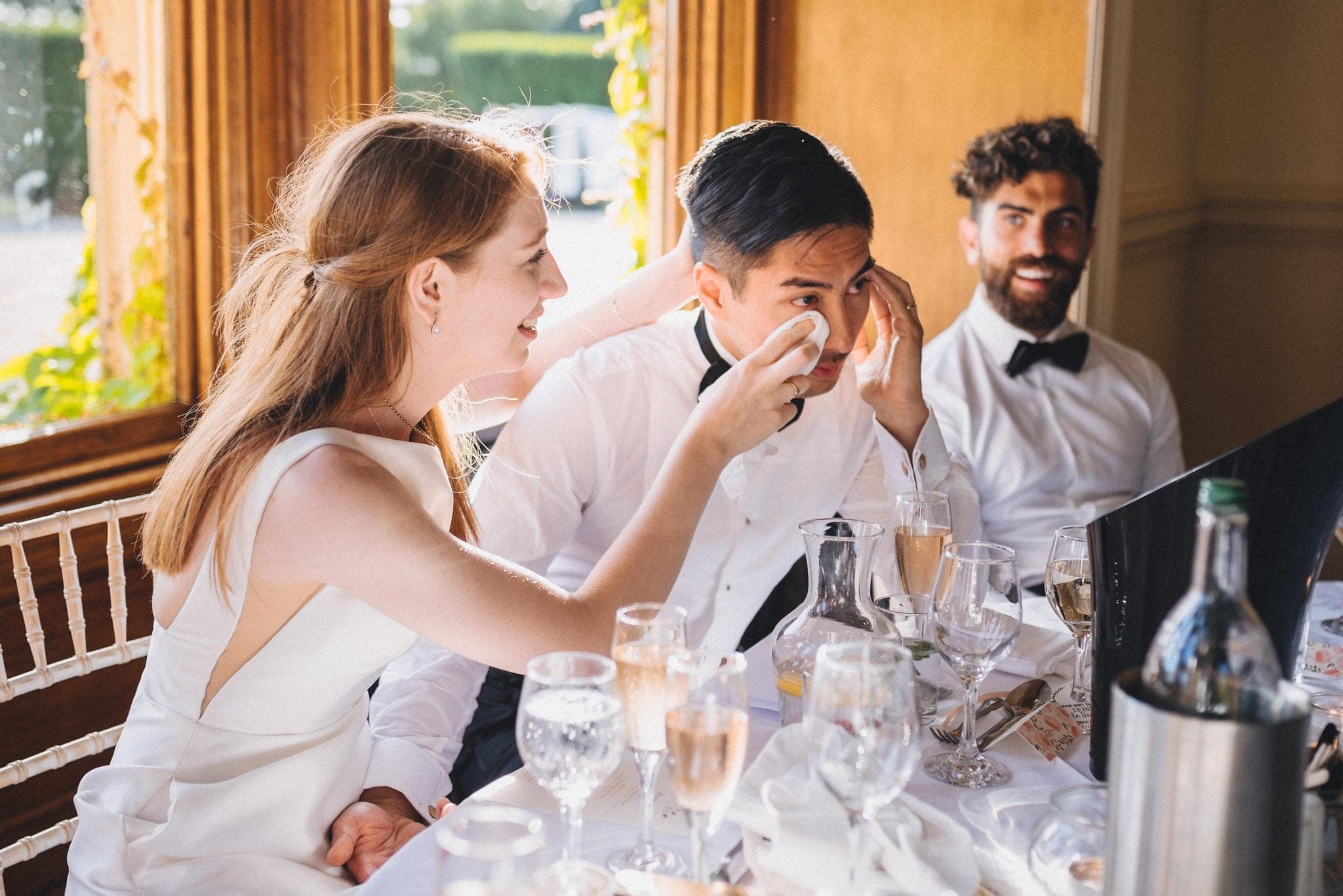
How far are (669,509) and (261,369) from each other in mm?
524

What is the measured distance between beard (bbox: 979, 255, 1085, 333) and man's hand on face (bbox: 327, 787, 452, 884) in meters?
2.24

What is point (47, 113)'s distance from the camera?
247 centimetres

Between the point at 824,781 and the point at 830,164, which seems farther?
the point at 830,164

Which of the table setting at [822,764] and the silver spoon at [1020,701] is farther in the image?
the silver spoon at [1020,701]

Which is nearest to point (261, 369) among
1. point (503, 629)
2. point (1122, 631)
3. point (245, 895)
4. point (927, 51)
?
point (503, 629)

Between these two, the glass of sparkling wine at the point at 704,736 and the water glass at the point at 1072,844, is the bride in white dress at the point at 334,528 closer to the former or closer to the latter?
the glass of sparkling wine at the point at 704,736

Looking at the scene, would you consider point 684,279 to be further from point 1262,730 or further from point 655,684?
point 1262,730

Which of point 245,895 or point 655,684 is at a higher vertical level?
point 655,684

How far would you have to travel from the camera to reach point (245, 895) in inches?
53.4

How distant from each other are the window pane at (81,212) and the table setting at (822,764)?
1.71 metres

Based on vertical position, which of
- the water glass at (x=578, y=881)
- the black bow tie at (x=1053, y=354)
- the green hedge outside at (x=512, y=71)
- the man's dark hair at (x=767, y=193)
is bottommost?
the black bow tie at (x=1053, y=354)

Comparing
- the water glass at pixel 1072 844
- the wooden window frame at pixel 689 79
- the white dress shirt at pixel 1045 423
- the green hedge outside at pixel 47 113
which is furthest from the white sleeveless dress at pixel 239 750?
the wooden window frame at pixel 689 79

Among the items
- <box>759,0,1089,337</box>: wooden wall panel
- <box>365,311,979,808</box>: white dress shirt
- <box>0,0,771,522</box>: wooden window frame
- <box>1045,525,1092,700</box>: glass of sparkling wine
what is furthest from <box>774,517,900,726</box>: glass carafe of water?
<box>759,0,1089,337</box>: wooden wall panel

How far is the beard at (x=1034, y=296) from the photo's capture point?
321cm
